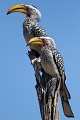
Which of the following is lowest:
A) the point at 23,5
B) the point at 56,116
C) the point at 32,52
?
the point at 56,116

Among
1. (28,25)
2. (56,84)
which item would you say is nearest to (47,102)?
(56,84)

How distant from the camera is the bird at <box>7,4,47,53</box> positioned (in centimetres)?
737

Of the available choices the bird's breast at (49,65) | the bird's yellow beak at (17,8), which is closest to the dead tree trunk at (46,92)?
the bird's breast at (49,65)

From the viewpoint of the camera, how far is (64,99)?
277 inches

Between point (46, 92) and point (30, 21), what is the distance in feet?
7.49

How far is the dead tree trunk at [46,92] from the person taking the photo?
607 centimetres

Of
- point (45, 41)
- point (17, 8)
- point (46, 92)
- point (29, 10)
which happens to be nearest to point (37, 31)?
point (45, 41)

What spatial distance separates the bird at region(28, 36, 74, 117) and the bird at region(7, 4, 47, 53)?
0.33 metres

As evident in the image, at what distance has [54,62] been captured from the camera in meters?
6.98

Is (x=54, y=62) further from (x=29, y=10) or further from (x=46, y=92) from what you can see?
(x=29, y=10)

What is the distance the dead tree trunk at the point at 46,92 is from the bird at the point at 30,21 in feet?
2.80

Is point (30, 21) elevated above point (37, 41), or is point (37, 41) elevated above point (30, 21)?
point (30, 21)

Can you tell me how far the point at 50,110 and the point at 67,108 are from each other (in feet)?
3.41

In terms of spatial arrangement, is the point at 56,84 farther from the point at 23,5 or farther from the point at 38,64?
the point at 23,5
